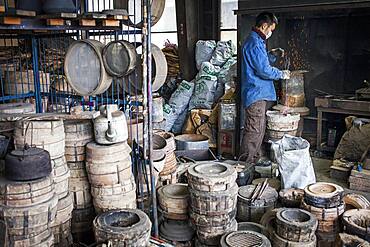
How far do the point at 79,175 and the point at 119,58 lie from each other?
3.44 feet

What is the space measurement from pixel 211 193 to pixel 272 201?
90 cm

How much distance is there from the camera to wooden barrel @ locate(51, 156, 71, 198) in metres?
2.80

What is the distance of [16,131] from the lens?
9.11 feet

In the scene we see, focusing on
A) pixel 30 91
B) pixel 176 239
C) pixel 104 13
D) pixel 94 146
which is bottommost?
pixel 176 239

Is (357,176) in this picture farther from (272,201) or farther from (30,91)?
(30,91)

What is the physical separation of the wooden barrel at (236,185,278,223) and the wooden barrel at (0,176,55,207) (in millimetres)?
1852

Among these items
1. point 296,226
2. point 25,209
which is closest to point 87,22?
point 25,209

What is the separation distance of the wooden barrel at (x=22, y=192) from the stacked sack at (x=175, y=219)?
1085 millimetres

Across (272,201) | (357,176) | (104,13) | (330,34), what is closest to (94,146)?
(104,13)

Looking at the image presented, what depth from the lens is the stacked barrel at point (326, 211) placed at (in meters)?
3.39

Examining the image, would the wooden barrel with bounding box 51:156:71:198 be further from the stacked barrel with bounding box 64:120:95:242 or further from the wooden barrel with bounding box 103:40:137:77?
the wooden barrel with bounding box 103:40:137:77

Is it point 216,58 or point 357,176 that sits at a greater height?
point 216,58

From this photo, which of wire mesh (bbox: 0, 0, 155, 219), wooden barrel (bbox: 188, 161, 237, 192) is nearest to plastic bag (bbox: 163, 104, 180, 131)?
wire mesh (bbox: 0, 0, 155, 219)

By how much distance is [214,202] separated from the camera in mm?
3055
